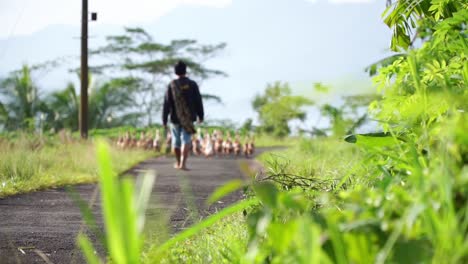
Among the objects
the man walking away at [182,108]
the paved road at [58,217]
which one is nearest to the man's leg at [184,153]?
the man walking away at [182,108]

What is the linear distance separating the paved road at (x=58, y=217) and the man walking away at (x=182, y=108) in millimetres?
2735

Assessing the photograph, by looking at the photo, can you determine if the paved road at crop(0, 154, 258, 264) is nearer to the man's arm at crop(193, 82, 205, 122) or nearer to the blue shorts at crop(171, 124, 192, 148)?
the blue shorts at crop(171, 124, 192, 148)

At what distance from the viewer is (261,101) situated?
4319 centimetres

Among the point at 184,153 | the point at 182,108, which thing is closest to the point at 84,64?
the point at 182,108

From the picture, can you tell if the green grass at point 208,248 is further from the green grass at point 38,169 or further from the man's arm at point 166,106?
the man's arm at point 166,106

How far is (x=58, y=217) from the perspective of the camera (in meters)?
6.64

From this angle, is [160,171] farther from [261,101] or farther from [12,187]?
[261,101]

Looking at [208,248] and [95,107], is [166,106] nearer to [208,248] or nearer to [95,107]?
[208,248]

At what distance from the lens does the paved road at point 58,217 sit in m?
4.71

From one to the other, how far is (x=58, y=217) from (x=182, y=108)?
6.97 m

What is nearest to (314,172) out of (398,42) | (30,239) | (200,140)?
(398,42)

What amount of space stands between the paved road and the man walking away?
273 centimetres

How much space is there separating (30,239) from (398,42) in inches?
120

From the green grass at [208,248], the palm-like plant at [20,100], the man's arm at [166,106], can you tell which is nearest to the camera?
the green grass at [208,248]
